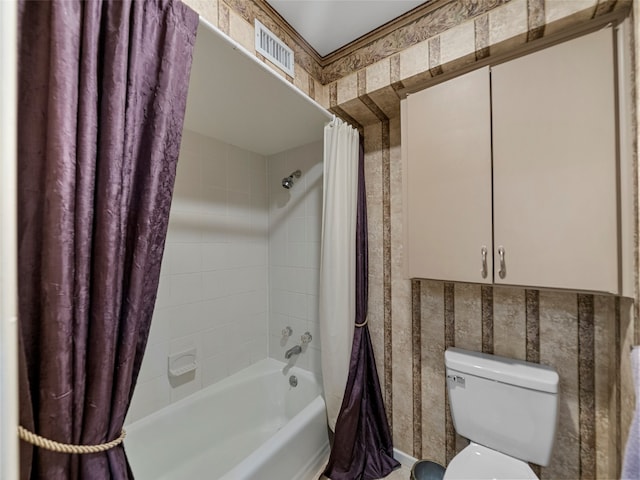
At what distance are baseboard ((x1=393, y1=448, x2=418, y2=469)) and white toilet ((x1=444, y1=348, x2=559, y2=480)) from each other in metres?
0.48

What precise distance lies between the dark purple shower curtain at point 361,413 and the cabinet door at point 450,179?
0.36m

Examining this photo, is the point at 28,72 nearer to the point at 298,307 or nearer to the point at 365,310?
the point at 365,310

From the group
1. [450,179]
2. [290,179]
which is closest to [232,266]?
[290,179]

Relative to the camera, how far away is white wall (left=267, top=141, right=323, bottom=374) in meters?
2.00

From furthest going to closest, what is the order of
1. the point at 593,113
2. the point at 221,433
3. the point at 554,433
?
the point at 221,433 → the point at 554,433 → the point at 593,113

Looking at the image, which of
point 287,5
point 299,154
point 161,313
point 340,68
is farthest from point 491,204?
point 161,313

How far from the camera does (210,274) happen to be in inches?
73.4

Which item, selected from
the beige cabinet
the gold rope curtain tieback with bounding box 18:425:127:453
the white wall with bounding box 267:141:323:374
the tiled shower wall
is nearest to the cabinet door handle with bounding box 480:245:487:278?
the beige cabinet

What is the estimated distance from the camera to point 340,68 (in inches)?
58.5

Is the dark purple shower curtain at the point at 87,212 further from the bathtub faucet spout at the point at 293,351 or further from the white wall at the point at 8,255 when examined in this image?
the bathtub faucet spout at the point at 293,351

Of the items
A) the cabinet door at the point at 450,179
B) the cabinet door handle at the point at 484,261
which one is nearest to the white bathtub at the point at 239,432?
the cabinet door at the point at 450,179

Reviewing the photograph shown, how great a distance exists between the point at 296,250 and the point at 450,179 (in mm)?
1220

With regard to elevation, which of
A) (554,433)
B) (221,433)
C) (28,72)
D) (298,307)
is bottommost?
(221,433)

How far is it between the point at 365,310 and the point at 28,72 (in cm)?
159
